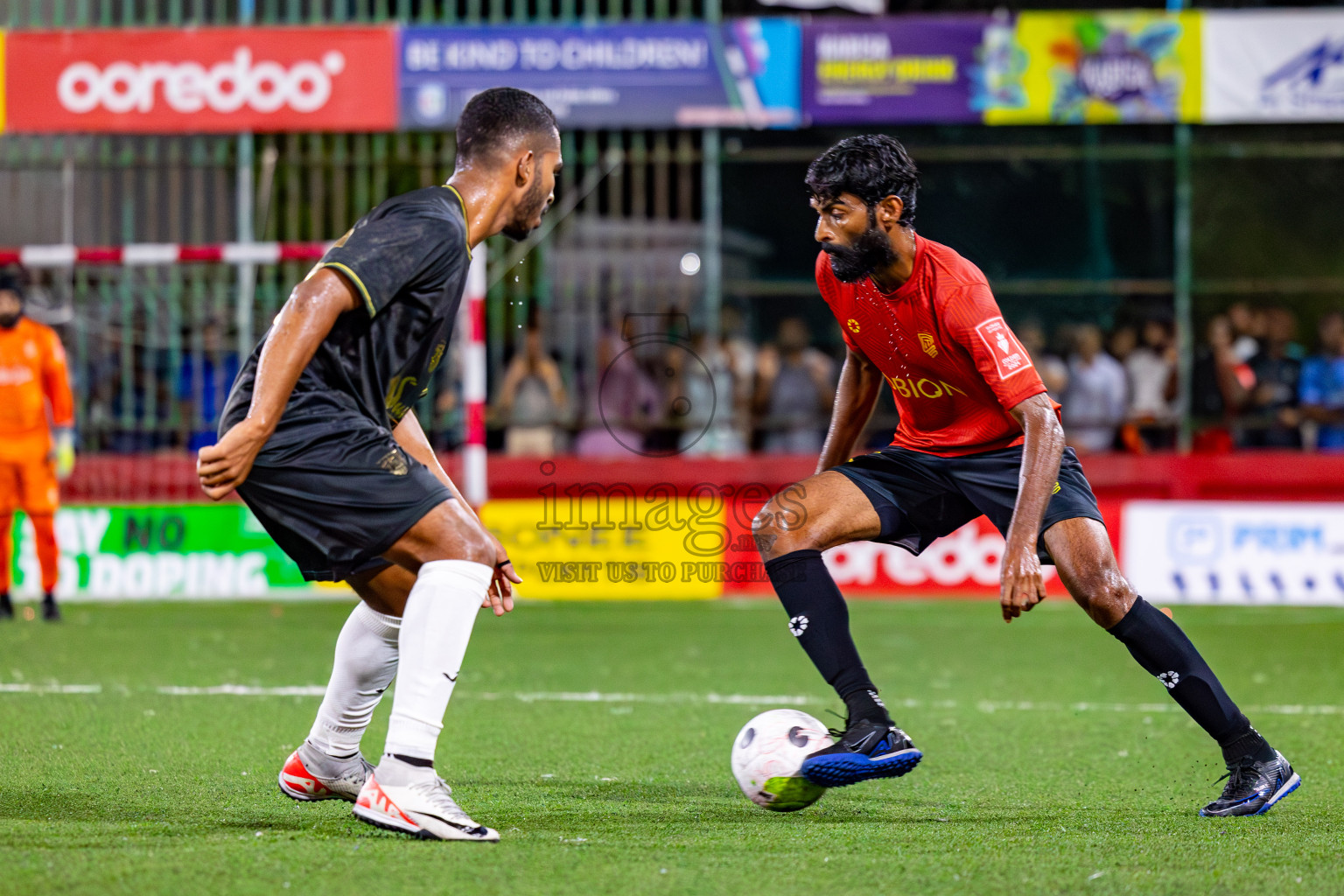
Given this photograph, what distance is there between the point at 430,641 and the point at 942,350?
176cm

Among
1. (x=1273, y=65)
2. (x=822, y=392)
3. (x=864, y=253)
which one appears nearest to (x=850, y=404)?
(x=864, y=253)

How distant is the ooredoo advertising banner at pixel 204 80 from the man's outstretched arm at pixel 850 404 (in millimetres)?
9015

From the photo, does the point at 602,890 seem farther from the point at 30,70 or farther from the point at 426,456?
the point at 30,70

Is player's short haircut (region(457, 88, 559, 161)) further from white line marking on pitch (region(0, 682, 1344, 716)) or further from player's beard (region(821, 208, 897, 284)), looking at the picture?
white line marking on pitch (region(0, 682, 1344, 716))

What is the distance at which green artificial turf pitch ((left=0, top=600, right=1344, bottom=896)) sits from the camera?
368 cm

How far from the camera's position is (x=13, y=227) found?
13.8 metres

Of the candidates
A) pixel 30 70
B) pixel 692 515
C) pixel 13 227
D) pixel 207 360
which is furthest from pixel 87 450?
pixel 692 515

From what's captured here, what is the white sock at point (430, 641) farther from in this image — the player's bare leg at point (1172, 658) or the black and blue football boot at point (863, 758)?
the player's bare leg at point (1172, 658)

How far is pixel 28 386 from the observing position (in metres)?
10.6

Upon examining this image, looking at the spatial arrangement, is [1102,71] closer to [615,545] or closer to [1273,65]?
[1273,65]

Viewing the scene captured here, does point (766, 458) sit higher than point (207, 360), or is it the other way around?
point (207, 360)

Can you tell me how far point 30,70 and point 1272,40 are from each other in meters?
10.5

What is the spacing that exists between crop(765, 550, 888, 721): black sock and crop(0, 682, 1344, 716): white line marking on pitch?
2.32 metres

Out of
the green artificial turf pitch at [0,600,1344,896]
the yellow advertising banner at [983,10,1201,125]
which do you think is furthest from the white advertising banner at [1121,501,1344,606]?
the yellow advertising banner at [983,10,1201,125]
